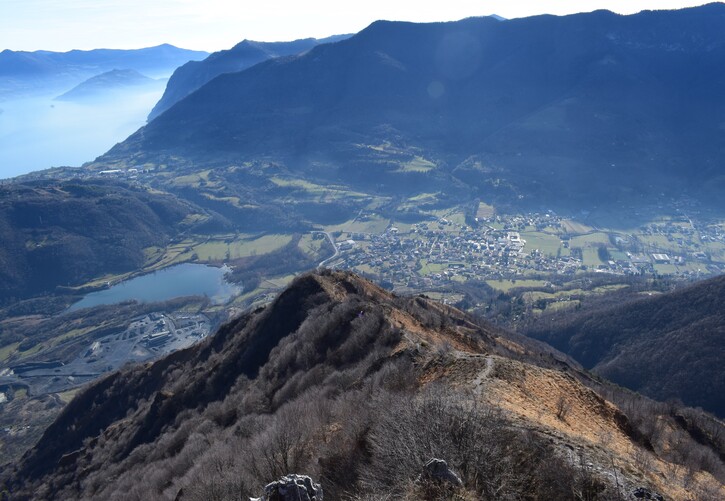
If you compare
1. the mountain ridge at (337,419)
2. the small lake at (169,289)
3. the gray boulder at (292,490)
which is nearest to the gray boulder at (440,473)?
the mountain ridge at (337,419)

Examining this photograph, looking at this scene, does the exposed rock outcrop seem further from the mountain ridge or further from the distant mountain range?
the distant mountain range

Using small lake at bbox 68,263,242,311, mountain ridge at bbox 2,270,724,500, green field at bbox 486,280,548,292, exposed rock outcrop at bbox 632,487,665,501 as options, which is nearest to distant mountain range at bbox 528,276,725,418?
mountain ridge at bbox 2,270,724,500

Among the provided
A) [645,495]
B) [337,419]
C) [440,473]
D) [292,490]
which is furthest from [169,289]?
[645,495]

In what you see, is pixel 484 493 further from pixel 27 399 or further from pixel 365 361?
pixel 27 399

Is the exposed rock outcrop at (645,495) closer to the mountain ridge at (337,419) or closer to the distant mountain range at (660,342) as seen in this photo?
the mountain ridge at (337,419)

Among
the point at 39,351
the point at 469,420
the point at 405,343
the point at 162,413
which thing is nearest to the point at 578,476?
the point at 469,420

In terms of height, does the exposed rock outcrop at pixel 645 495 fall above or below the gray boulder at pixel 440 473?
below

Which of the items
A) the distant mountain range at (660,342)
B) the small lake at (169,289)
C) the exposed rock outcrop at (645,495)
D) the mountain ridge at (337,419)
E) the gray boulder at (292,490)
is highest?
the gray boulder at (292,490)

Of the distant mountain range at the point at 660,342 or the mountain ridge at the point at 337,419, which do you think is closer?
the mountain ridge at the point at 337,419
